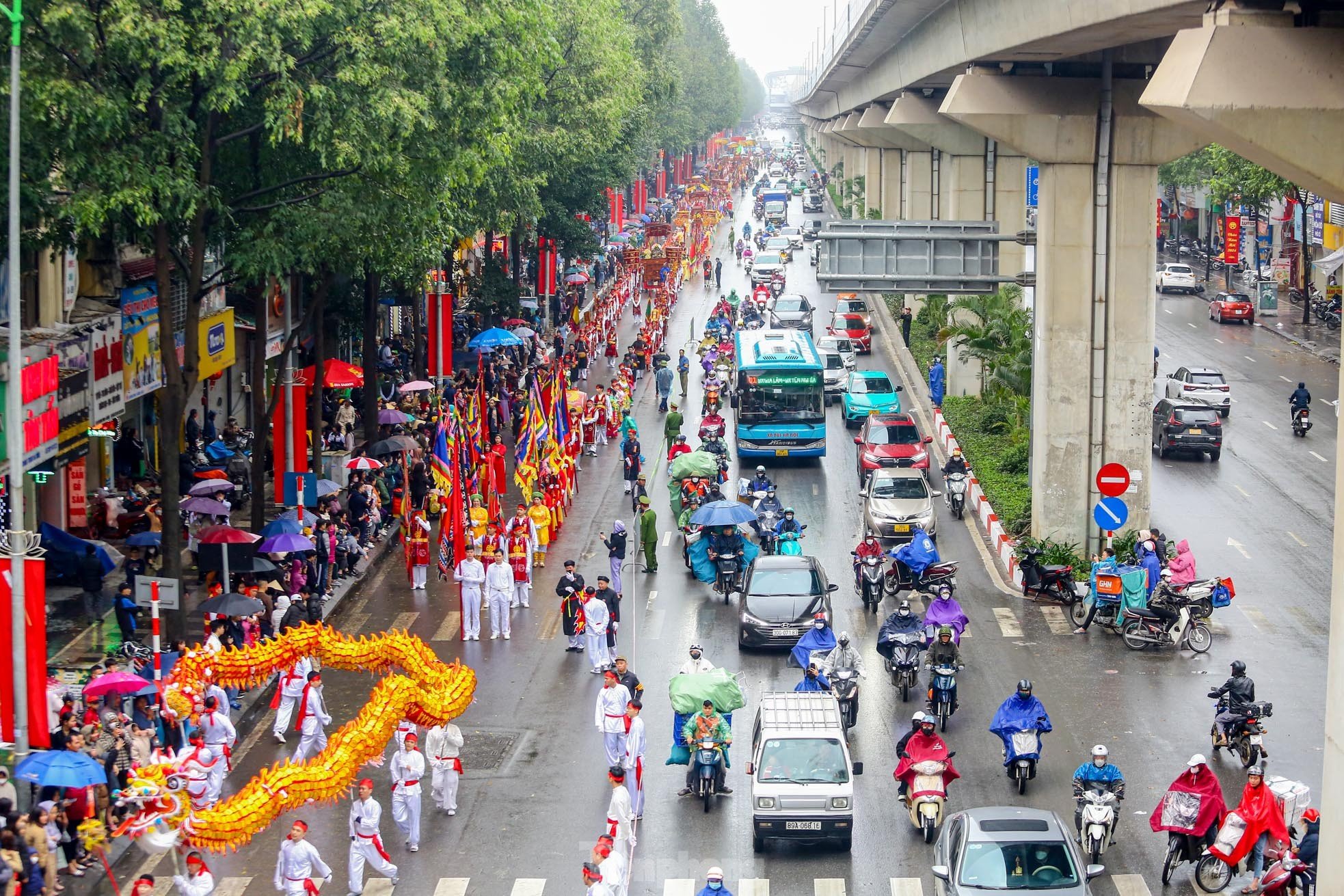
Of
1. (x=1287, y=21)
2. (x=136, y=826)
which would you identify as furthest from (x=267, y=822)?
(x=1287, y=21)

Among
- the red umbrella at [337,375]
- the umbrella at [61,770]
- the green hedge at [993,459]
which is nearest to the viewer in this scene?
the umbrella at [61,770]

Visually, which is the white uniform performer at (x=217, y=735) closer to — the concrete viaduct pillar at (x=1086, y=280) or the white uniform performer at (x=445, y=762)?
the white uniform performer at (x=445, y=762)

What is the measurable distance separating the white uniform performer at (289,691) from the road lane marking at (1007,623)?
1121cm

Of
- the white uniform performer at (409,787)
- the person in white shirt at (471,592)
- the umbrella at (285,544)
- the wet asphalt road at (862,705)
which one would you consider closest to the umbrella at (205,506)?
the umbrella at (285,544)

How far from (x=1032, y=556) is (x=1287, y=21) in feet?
47.1

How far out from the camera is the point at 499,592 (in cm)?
2756

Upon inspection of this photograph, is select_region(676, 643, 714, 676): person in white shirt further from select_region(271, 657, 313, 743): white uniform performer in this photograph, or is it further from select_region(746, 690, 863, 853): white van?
select_region(271, 657, 313, 743): white uniform performer

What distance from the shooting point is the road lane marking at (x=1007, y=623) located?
2792cm

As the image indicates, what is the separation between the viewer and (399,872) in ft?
61.0

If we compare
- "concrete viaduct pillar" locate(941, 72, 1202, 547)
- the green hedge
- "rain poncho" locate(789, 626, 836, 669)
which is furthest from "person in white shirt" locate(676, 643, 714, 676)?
the green hedge

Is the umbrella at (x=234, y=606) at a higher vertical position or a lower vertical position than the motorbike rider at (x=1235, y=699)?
higher

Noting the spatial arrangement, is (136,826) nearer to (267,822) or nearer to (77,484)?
(267,822)

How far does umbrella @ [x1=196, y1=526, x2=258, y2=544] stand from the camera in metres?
26.7

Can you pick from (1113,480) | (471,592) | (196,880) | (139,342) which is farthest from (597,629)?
(139,342)
